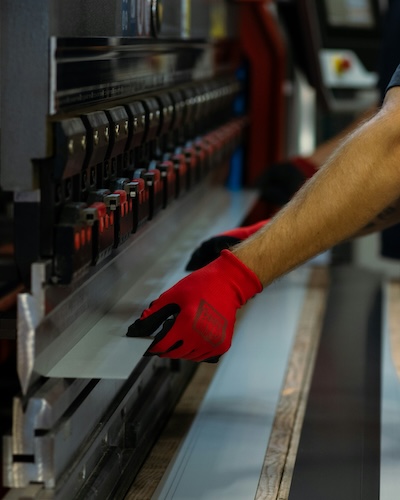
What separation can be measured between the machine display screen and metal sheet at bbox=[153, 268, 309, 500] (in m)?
1.62

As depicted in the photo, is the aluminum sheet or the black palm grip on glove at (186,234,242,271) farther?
the black palm grip on glove at (186,234,242,271)

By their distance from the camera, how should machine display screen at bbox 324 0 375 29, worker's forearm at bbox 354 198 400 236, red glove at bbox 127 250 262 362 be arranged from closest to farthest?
red glove at bbox 127 250 262 362 < worker's forearm at bbox 354 198 400 236 < machine display screen at bbox 324 0 375 29

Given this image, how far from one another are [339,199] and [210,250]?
0.47 metres

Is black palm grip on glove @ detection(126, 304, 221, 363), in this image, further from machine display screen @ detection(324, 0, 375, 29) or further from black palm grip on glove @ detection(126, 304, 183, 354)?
machine display screen @ detection(324, 0, 375, 29)

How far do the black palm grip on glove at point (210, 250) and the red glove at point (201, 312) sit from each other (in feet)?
1.09

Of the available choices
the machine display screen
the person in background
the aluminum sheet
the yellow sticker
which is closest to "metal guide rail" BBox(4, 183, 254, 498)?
the person in background

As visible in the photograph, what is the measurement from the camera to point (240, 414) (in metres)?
2.06

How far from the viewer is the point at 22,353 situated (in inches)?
53.3

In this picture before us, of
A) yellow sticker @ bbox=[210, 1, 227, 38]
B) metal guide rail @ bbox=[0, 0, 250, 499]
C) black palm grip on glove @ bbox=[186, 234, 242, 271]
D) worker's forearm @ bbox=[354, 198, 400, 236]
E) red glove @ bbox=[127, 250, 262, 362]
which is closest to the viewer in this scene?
metal guide rail @ bbox=[0, 0, 250, 499]

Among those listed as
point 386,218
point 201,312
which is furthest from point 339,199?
point 386,218

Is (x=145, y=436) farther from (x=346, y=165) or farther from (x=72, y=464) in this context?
(x=346, y=165)

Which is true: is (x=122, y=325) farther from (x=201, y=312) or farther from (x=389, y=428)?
(x=389, y=428)

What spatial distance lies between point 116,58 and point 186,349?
0.56m

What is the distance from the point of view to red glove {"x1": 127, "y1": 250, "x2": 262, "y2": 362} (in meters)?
1.54
